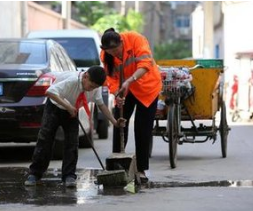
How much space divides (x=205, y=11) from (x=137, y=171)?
24414mm

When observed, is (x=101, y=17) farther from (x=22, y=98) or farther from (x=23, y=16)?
Answer: (x=22, y=98)

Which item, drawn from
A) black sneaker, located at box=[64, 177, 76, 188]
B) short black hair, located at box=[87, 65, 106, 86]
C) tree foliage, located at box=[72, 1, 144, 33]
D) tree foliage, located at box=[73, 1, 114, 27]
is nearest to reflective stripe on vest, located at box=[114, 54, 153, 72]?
short black hair, located at box=[87, 65, 106, 86]

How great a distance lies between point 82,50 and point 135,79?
6.65 metres

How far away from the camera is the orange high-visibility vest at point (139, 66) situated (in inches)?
291

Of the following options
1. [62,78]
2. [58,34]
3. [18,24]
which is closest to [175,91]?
[62,78]

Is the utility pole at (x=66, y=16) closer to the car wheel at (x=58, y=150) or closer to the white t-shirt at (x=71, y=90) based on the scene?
the car wheel at (x=58, y=150)

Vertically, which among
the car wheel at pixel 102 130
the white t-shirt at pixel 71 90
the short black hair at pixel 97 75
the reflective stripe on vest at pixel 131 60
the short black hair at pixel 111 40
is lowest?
the car wheel at pixel 102 130

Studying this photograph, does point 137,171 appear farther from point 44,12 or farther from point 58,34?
point 44,12

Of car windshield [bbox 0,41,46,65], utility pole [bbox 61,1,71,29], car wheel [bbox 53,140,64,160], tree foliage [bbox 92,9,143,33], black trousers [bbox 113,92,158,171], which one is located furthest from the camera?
tree foliage [bbox 92,9,143,33]

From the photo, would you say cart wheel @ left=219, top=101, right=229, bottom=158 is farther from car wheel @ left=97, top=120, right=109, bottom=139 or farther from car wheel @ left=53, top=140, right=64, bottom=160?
car wheel @ left=97, top=120, right=109, bottom=139

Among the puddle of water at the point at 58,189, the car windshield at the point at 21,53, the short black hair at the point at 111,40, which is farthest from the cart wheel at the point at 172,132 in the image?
the short black hair at the point at 111,40

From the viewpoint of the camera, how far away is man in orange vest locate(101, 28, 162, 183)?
7266 millimetres

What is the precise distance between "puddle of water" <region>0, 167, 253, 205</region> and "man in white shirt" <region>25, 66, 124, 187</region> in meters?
0.17

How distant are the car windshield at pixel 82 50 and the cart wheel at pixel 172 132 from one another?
460 cm
